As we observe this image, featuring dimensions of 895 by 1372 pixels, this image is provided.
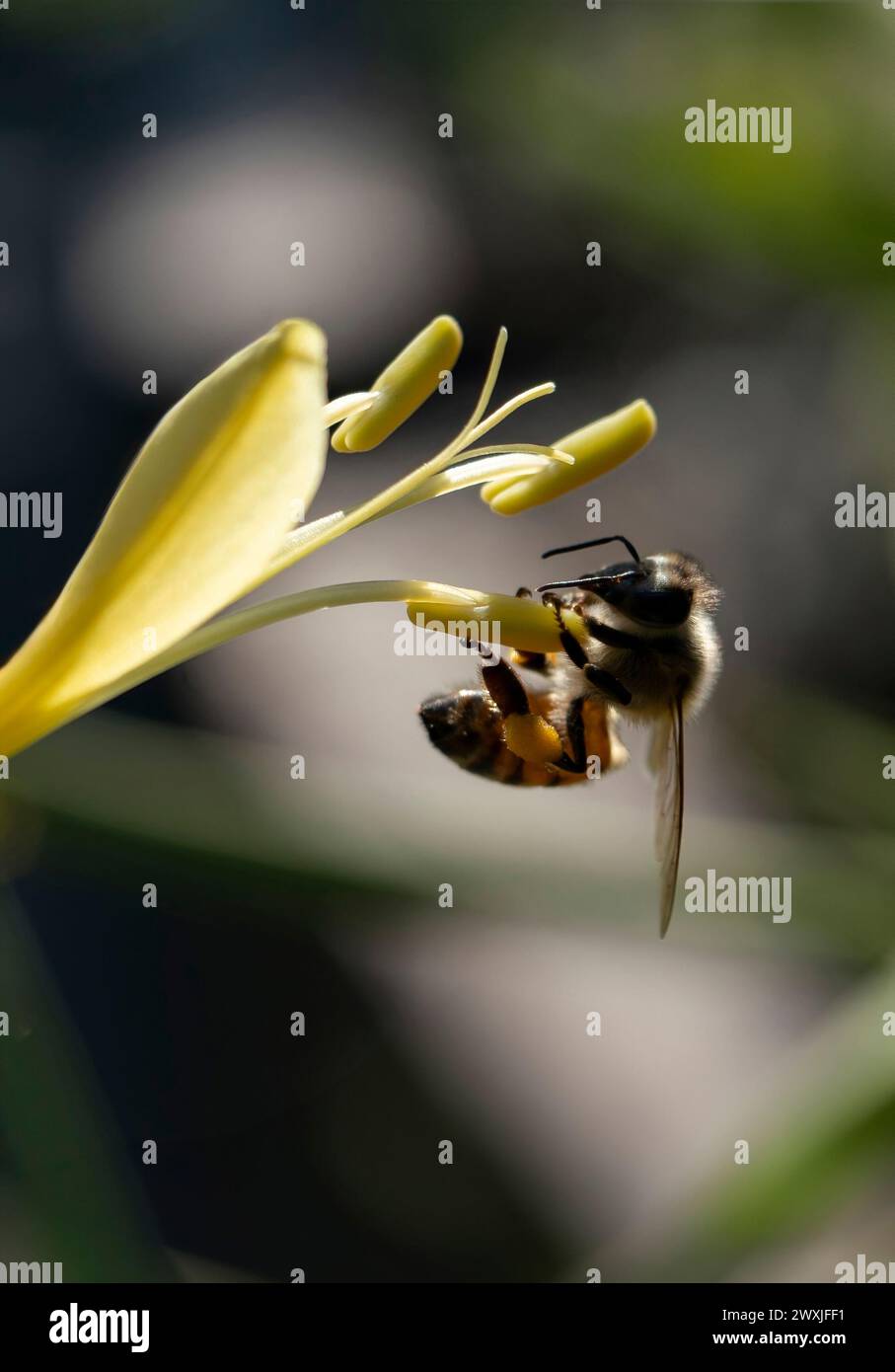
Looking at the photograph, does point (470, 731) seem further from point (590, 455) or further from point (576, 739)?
point (590, 455)

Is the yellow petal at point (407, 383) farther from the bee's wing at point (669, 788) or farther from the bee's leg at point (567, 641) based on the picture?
the bee's wing at point (669, 788)

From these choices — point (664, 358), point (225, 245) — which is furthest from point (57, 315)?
point (664, 358)

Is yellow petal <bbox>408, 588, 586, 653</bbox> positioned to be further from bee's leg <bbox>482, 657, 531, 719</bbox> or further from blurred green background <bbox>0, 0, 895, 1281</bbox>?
blurred green background <bbox>0, 0, 895, 1281</bbox>

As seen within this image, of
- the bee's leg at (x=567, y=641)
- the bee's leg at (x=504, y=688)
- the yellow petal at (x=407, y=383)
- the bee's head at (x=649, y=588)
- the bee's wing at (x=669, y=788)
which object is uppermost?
the yellow petal at (x=407, y=383)

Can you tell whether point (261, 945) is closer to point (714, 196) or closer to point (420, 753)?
point (420, 753)

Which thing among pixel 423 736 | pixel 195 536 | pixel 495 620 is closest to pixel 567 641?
pixel 495 620

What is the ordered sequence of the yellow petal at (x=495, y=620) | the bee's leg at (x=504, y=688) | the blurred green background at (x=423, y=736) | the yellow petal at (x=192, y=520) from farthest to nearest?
the blurred green background at (x=423, y=736) < the bee's leg at (x=504, y=688) < the yellow petal at (x=495, y=620) < the yellow petal at (x=192, y=520)

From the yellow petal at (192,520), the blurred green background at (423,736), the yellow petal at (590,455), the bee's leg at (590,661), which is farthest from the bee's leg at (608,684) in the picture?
the blurred green background at (423,736)
